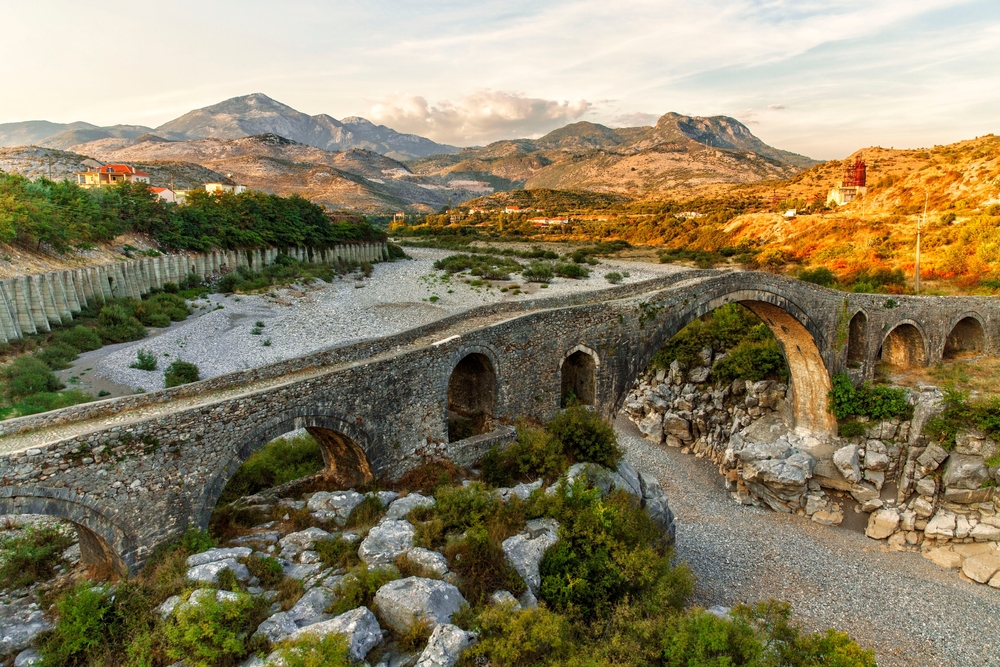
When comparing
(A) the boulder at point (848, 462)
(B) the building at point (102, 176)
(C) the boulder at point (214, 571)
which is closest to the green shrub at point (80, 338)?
(C) the boulder at point (214, 571)

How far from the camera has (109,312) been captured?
22719 millimetres

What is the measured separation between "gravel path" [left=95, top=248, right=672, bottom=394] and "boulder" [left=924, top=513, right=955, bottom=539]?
19485 mm

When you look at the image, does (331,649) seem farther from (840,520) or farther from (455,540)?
(840,520)

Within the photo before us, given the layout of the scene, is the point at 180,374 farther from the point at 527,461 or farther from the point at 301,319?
the point at 527,461

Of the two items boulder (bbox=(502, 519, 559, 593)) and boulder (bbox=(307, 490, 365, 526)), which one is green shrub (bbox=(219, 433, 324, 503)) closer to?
boulder (bbox=(307, 490, 365, 526))

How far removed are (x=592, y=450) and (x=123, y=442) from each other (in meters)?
9.23

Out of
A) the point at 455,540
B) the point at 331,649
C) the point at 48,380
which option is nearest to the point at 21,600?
the point at 331,649

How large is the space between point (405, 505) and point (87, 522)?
4.78 m

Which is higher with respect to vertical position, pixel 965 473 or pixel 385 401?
pixel 385 401

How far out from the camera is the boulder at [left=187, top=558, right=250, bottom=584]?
7723 millimetres

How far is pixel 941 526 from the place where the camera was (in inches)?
661

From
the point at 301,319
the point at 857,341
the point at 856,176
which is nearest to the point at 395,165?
the point at 856,176

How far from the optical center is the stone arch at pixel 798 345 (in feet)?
63.2

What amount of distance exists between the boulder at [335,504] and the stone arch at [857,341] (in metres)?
21.9
